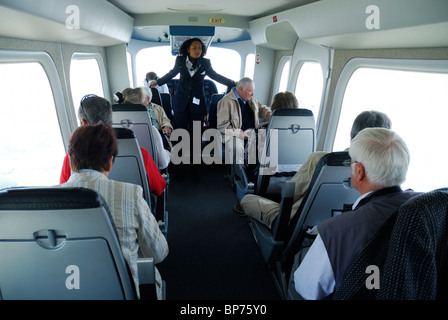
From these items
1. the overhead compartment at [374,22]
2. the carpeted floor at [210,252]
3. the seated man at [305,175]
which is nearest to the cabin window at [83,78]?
the carpeted floor at [210,252]

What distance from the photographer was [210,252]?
10.0 feet

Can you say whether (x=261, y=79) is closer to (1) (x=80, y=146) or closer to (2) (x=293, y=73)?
(2) (x=293, y=73)

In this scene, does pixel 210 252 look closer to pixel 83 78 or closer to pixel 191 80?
pixel 191 80

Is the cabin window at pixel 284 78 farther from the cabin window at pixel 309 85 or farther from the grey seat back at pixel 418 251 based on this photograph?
the grey seat back at pixel 418 251

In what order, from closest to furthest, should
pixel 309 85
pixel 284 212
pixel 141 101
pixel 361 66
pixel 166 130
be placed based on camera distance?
pixel 284 212, pixel 361 66, pixel 141 101, pixel 166 130, pixel 309 85

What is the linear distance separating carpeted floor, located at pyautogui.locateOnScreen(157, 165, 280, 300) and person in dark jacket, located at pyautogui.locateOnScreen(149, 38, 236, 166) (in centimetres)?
119

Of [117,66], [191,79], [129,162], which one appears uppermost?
[117,66]

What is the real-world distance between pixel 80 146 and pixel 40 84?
2256 mm

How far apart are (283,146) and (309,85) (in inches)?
94.8

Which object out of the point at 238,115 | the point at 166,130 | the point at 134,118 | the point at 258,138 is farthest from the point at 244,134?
the point at 134,118

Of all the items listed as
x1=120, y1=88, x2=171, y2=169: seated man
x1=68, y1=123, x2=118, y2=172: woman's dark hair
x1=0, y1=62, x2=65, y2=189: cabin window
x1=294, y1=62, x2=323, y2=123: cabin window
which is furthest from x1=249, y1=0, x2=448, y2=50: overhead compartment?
x1=0, y1=62, x2=65, y2=189: cabin window

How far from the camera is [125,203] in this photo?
1.40m
